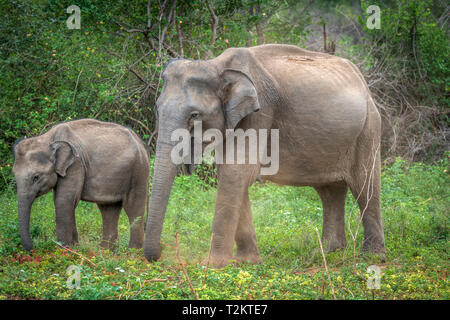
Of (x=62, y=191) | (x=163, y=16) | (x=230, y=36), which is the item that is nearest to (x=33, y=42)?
(x=163, y=16)

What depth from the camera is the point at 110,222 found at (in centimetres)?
752

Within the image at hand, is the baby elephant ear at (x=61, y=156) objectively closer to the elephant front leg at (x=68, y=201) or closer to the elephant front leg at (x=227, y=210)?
the elephant front leg at (x=68, y=201)

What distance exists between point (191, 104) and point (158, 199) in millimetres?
950

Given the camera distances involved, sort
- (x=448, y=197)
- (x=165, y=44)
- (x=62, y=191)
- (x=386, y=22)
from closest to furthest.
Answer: (x=62, y=191) → (x=448, y=197) → (x=165, y=44) → (x=386, y=22)

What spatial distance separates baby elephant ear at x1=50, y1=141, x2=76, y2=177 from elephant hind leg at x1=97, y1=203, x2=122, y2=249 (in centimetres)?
82

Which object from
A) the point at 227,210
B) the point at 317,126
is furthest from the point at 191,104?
the point at 317,126

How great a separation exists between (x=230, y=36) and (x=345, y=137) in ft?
16.7

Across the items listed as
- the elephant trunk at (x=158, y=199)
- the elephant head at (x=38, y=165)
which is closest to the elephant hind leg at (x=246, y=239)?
the elephant trunk at (x=158, y=199)

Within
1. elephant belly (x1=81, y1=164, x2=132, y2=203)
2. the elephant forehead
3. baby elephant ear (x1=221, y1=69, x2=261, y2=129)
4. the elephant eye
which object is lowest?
elephant belly (x1=81, y1=164, x2=132, y2=203)

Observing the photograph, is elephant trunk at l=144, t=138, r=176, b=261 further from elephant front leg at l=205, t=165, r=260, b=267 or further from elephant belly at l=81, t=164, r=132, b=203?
elephant belly at l=81, t=164, r=132, b=203

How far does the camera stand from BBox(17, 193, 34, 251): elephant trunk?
6344mm

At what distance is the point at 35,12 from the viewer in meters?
10.9

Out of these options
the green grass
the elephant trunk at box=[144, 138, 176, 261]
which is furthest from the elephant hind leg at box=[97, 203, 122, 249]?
the elephant trunk at box=[144, 138, 176, 261]
